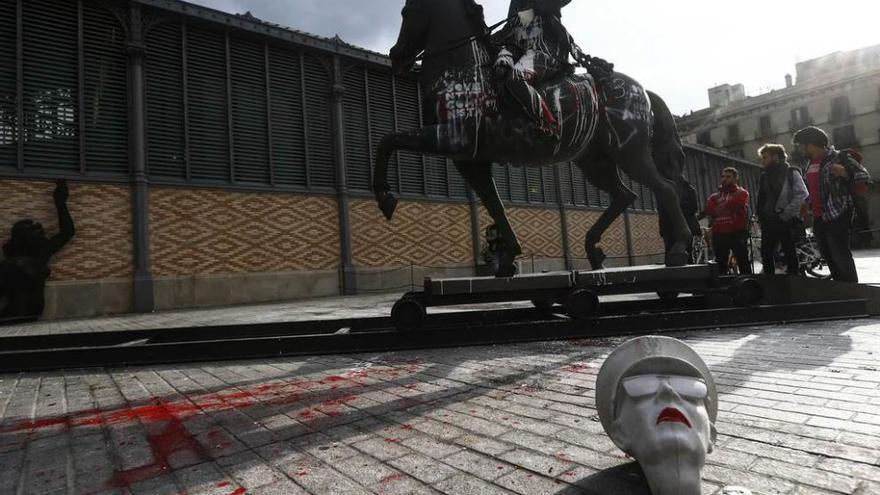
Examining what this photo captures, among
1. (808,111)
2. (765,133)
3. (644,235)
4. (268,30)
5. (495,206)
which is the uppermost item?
(808,111)

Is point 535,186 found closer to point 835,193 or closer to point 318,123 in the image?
point 318,123

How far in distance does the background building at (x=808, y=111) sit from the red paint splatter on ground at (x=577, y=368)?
52171 millimetres

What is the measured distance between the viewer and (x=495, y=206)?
183 inches

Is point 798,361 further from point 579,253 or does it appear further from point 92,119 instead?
point 579,253

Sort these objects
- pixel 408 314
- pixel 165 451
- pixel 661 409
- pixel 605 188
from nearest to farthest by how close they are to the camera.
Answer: pixel 661 409 → pixel 165 451 → pixel 408 314 → pixel 605 188

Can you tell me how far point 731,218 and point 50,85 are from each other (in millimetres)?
14919

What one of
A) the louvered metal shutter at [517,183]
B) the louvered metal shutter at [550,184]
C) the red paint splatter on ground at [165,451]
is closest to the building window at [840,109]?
the louvered metal shutter at [550,184]

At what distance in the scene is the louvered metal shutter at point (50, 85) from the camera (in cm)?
1095

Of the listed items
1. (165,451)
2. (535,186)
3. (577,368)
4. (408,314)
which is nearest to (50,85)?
(408,314)

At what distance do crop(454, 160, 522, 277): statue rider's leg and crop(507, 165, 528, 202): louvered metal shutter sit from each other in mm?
14961

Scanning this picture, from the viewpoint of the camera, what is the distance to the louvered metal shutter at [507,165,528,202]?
763 inches

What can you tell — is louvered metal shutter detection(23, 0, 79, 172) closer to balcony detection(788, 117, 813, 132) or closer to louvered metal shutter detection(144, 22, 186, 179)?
louvered metal shutter detection(144, 22, 186, 179)

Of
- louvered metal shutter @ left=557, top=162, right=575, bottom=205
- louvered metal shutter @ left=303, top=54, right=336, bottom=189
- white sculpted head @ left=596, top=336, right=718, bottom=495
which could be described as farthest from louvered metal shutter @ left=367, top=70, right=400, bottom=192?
white sculpted head @ left=596, top=336, right=718, bottom=495

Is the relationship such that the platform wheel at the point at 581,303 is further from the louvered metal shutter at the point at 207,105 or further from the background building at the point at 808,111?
the background building at the point at 808,111
